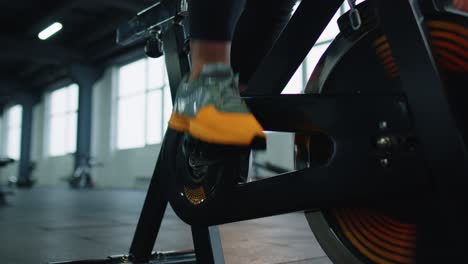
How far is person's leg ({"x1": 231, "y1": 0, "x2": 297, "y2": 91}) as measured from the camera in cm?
101

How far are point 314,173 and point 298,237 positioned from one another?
4.68 ft

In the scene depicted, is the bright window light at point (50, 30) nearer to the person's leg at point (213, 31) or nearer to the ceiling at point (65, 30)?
the ceiling at point (65, 30)

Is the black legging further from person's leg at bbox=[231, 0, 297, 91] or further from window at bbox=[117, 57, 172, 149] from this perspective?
window at bbox=[117, 57, 172, 149]

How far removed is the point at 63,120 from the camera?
13219 millimetres

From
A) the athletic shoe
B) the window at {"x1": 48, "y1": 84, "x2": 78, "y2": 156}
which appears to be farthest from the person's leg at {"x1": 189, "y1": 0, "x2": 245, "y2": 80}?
the window at {"x1": 48, "y1": 84, "x2": 78, "y2": 156}

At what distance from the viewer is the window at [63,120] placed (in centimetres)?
1288

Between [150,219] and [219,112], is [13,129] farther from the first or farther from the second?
[219,112]

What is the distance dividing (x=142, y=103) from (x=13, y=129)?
873 cm

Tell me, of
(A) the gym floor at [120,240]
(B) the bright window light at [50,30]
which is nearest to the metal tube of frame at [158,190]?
(A) the gym floor at [120,240]

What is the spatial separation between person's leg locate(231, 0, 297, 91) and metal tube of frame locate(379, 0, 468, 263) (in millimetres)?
336

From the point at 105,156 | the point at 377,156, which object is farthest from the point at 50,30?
the point at 377,156

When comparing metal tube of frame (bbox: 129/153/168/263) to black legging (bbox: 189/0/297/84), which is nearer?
black legging (bbox: 189/0/297/84)

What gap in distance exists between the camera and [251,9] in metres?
1.00

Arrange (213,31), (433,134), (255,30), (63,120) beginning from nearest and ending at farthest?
(433,134)
(213,31)
(255,30)
(63,120)
